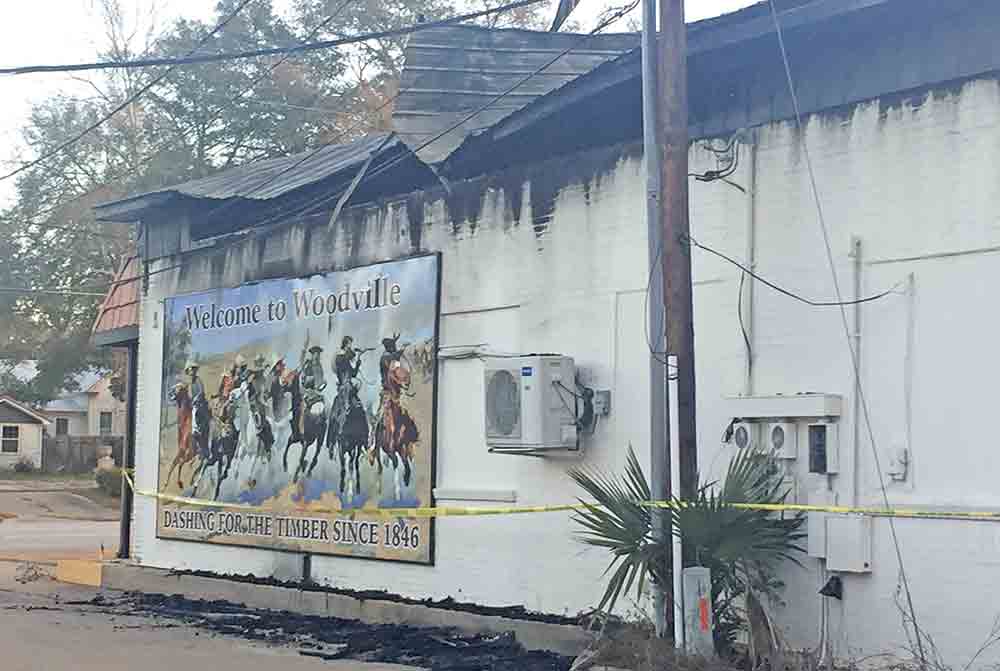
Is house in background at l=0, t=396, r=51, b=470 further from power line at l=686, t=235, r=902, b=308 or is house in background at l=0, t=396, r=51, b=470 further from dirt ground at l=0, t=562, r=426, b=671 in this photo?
power line at l=686, t=235, r=902, b=308

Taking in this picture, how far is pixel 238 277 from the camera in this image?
1888 centimetres

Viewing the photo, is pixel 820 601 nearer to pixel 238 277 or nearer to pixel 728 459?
pixel 728 459

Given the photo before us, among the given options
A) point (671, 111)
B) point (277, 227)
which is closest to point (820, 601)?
point (671, 111)

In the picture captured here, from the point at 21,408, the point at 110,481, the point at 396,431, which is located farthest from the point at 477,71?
the point at 21,408

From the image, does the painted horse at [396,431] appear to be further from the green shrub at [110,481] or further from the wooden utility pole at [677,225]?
the green shrub at [110,481]

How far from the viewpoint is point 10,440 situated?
6425 centimetres

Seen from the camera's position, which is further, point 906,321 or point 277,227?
point 277,227

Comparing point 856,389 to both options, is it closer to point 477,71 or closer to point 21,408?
point 477,71

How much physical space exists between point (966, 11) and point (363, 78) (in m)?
36.3

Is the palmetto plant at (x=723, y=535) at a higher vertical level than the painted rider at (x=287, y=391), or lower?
lower

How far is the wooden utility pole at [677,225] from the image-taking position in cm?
1090

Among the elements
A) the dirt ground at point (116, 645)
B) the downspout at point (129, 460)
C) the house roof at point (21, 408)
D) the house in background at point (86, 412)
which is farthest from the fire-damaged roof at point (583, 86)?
the house in background at point (86, 412)

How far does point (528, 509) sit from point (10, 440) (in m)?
55.3

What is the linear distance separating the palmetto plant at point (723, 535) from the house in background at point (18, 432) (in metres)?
55.6
